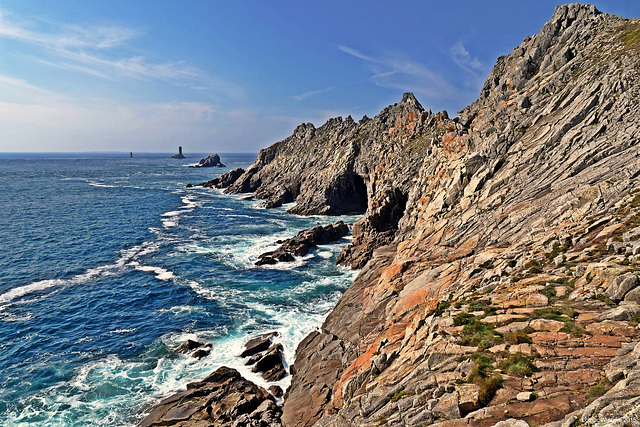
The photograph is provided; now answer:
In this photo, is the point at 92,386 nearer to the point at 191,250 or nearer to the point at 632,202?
the point at 191,250

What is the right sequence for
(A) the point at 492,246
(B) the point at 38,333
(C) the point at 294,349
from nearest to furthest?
(A) the point at 492,246
(C) the point at 294,349
(B) the point at 38,333

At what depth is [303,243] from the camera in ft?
210

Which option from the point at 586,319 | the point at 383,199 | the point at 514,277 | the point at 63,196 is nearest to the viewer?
the point at 586,319

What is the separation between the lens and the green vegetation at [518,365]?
1273 centimetres

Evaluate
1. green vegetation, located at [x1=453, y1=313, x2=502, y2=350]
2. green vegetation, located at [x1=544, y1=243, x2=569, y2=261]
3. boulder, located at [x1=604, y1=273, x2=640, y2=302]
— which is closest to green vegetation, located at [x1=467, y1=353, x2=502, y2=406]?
green vegetation, located at [x1=453, y1=313, x2=502, y2=350]

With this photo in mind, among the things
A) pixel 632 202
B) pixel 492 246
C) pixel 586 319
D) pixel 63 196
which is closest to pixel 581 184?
pixel 632 202

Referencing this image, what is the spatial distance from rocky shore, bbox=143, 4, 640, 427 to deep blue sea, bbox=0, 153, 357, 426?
5.99 metres

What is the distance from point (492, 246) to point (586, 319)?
1381 cm

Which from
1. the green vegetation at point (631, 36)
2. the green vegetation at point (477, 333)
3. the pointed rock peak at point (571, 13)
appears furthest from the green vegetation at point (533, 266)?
the pointed rock peak at point (571, 13)

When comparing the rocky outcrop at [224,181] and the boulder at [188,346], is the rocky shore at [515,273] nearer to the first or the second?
the boulder at [188,346]

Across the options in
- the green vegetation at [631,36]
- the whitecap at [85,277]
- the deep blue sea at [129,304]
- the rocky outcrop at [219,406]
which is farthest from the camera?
the whitecap at [85,277]

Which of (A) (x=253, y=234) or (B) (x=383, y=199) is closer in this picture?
(B) (x=383, y=199)

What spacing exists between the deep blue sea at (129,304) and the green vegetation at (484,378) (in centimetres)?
2085

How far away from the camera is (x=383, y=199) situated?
209 ft
